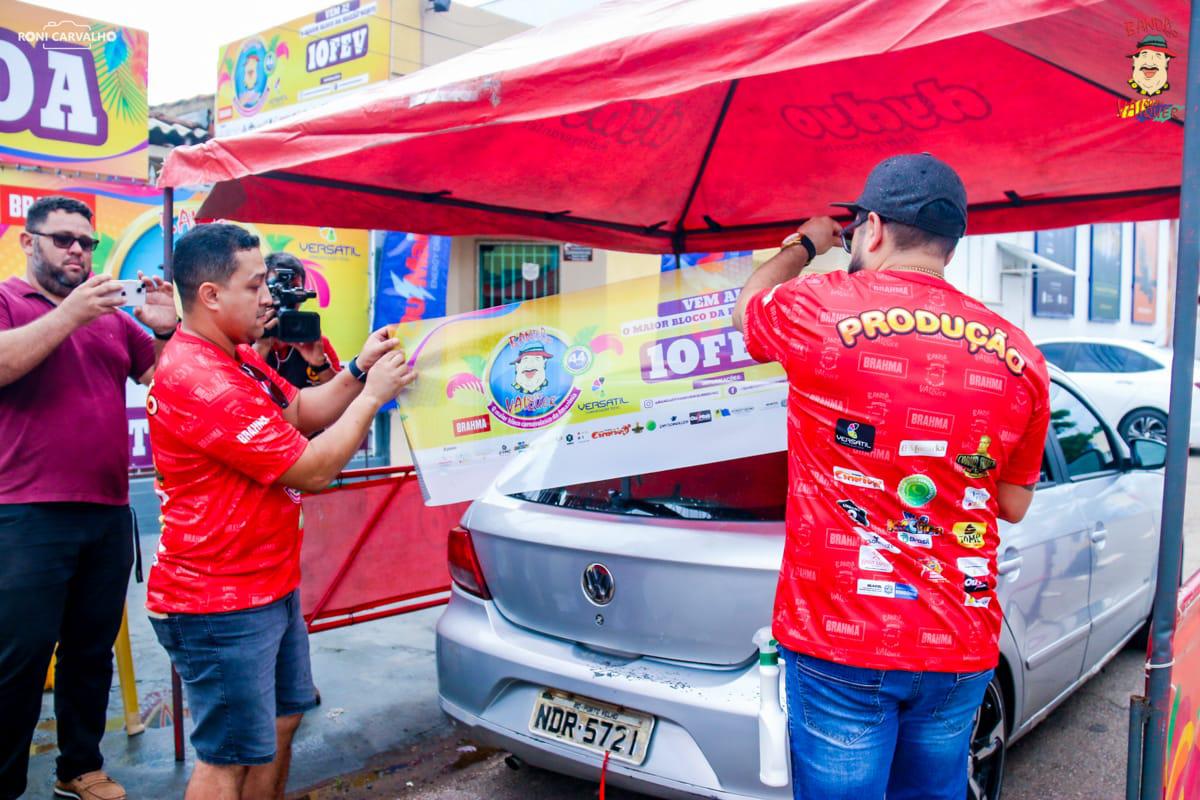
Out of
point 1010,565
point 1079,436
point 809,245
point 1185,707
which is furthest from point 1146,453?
point 809,245

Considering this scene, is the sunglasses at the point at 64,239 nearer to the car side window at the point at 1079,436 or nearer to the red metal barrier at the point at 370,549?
the red metal barrier at the point at 370,549

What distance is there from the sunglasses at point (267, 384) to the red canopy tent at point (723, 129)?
609 millimetres

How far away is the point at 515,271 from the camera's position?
995cm

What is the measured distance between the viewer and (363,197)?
3.74 meters

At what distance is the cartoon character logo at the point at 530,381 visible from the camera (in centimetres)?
303

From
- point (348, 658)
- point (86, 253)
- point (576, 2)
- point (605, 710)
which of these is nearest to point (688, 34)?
point (605, 710)

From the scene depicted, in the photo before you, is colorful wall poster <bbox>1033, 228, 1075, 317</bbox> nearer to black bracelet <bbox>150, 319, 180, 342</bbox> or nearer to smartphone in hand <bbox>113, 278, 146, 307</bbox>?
black bracelet <bbox>150, 319, 180, 342</bbox>

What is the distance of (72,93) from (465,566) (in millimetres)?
5937

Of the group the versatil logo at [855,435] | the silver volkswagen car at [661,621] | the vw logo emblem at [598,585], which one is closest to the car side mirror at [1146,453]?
the silver volkswagen car at [661,621]

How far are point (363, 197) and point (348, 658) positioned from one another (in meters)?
2.56

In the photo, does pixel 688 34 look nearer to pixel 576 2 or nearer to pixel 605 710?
pixel 605 710

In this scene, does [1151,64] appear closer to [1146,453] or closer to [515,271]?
[1146,453]

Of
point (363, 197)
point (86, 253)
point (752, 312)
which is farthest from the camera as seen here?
point (363, 197)

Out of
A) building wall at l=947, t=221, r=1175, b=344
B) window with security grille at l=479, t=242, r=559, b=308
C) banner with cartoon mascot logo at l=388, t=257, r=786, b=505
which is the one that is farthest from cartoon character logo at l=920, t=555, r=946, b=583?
building wall at l=947, t=221, r=1175, b=344
